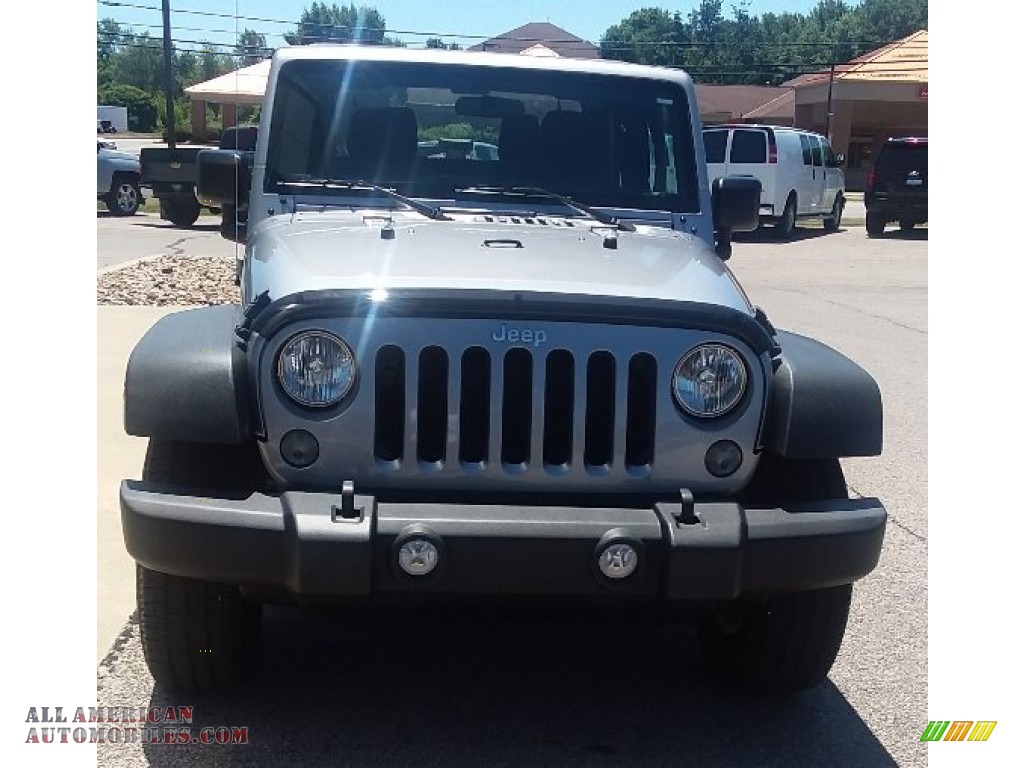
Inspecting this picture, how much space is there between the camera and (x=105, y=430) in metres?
6.94

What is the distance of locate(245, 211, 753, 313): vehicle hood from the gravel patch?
21.4 feet

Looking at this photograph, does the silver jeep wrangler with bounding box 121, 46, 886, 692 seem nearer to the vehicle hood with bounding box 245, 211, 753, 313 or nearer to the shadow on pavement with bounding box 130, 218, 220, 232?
the vehicle hood with bounding box 245, 211, 753, 313

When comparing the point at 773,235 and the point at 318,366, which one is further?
the point at 773,235

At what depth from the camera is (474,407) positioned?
335 cm

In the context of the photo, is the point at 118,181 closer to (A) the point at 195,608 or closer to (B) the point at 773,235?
(B) the point at 773,235

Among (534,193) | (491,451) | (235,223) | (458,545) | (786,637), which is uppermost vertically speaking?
(534,193)

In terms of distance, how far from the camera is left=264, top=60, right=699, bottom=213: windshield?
473 centimetres

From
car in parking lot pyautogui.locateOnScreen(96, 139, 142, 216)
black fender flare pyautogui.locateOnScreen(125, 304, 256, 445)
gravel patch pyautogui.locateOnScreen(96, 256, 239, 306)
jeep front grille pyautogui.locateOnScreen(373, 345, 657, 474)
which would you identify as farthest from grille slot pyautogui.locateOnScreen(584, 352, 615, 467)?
car in parking lot pyautogui.locateOnScreen(96, 139, 142, 216)

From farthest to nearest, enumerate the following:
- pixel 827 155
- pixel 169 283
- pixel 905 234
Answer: pixel 827 155 < pixel 905 234 < pixel 169 283

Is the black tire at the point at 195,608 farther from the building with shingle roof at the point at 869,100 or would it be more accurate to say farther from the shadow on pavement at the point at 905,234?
the building with shingle roof at the point at 869,100

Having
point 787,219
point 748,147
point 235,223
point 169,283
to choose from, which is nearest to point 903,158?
point 787,219

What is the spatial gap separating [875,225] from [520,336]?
22.0 metres

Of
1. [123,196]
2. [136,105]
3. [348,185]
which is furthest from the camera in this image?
[136,105]
